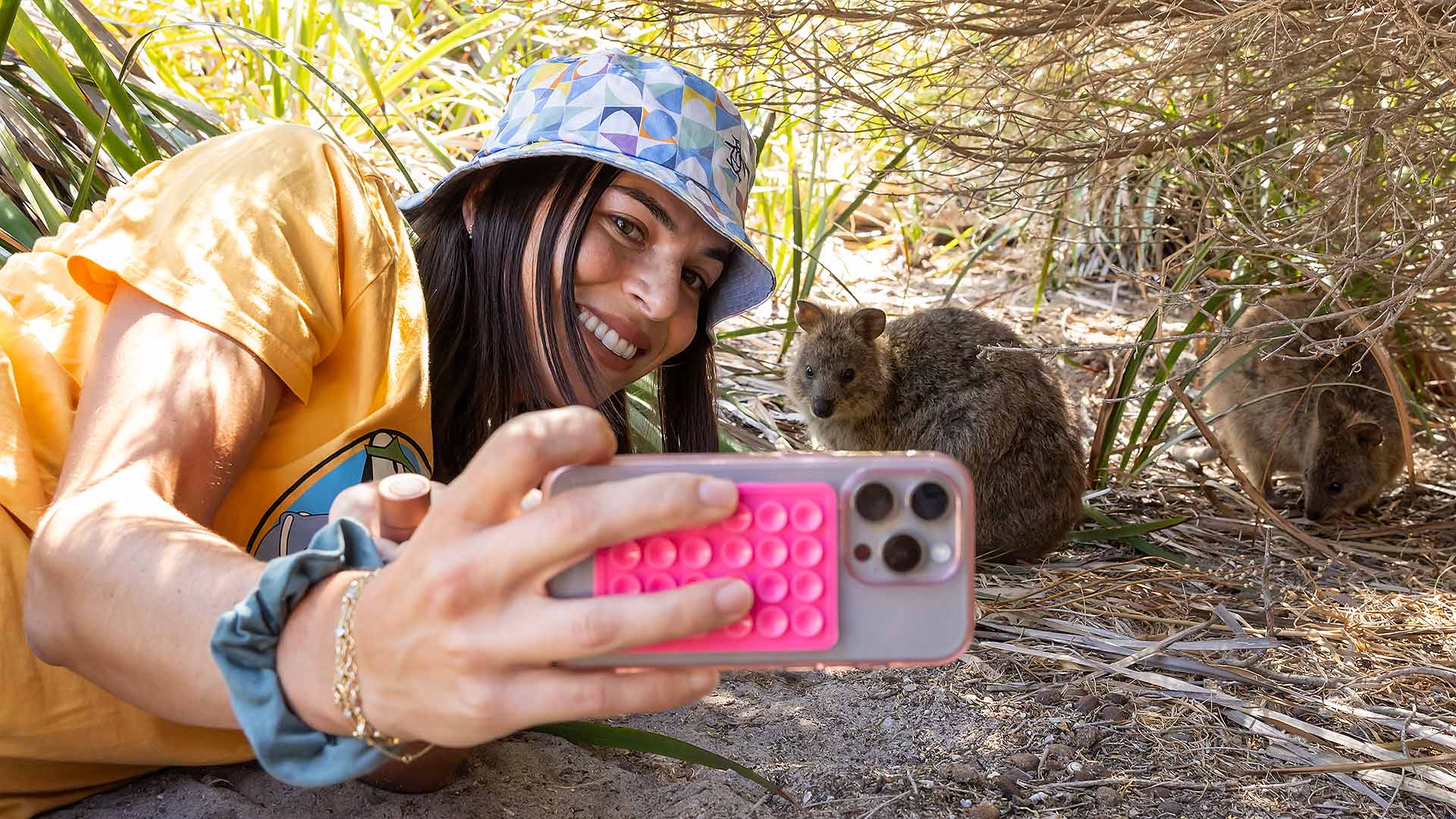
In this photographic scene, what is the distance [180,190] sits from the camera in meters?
1.80

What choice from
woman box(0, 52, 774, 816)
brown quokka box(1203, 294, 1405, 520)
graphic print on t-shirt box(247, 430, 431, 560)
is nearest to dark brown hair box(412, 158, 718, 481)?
woman box(0, 52, 774, 816)

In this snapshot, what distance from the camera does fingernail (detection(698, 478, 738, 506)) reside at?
111 centimetres

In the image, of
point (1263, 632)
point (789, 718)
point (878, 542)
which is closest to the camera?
point (878, 542)

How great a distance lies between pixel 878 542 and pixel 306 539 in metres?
1.04

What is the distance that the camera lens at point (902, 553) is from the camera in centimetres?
124

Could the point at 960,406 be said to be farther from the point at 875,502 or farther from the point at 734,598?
the point at 734,598

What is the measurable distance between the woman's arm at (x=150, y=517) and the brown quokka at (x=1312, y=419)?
154 inches

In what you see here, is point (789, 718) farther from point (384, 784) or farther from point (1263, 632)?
point (1263, 632)

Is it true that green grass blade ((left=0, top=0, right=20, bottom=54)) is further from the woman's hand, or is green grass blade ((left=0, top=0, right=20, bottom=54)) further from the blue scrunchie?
the woman's hand

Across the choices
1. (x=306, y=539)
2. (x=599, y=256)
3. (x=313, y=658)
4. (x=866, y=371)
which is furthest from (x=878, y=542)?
(x=866, y=371)

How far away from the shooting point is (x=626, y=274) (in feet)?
7.66

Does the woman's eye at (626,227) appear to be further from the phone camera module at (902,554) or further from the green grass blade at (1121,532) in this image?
the green grass blade at (1121,532)

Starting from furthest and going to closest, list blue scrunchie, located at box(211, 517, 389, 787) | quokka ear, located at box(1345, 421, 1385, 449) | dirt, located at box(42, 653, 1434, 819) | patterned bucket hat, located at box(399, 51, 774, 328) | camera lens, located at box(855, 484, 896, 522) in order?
quokka ear, located at box(1345, 421, 1385, 449) → patterned bucket hat, located at box(399, 51, 774, 328) → dirt, located at box(42, 653, 1434, 819) → camera lens, located at box(855, 484, 896, 522) → blue scrunchie, located at box(211, 517, 389, 787)

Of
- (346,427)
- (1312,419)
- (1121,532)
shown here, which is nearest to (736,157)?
(346,427)
